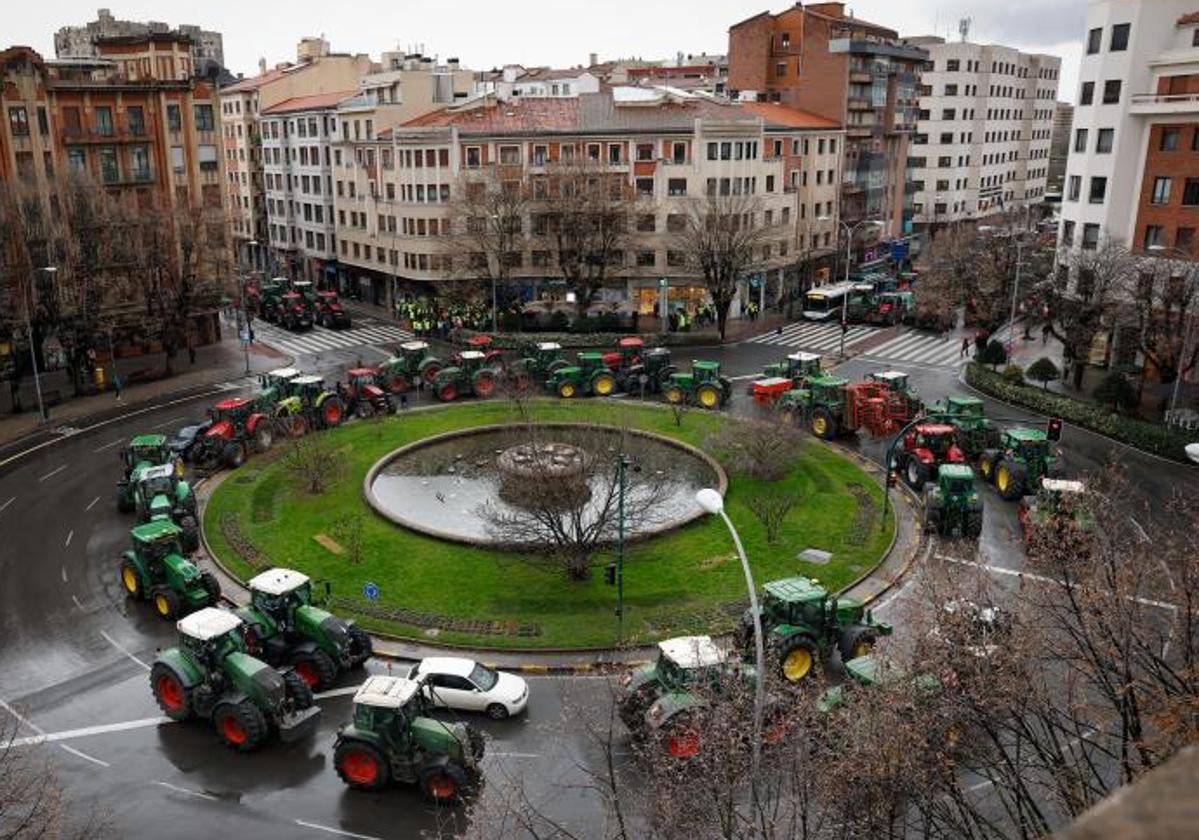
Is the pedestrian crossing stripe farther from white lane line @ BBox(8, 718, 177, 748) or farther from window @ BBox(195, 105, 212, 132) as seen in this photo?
white lane line @ BBox(8, 718, 177, 748)

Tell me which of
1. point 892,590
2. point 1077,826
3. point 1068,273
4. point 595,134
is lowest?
point 892,590

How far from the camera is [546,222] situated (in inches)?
2581

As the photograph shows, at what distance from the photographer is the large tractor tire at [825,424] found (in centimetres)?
4216

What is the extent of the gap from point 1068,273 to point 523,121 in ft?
127

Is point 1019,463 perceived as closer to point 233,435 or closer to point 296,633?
point 296,633

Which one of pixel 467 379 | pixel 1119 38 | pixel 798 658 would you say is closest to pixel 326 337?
pixel 467 379

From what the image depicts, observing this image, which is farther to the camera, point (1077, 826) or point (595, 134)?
point (595, 134)

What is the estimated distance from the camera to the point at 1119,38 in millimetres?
53344

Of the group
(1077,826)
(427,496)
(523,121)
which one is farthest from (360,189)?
(1077,826)

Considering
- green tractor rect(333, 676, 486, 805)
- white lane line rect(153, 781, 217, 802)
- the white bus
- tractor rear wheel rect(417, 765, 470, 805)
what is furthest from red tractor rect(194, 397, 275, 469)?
the white bus

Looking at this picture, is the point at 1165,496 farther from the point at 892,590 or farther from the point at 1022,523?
the point at 892,590

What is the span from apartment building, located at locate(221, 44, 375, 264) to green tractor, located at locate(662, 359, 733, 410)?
208ft

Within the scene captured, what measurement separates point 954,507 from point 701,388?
17.3m

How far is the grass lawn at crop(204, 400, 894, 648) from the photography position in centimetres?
2662
